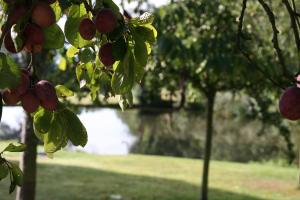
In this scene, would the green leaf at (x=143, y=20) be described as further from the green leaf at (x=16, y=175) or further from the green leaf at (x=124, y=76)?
the green leaf at (x=16, y=175)

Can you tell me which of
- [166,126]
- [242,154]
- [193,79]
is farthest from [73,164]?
[166,126]

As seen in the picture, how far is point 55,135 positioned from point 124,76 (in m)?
0.18

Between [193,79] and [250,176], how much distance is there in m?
4.44

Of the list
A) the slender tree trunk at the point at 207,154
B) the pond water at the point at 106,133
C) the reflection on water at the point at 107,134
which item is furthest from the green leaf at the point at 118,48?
the reflection on water at the point at 107,134

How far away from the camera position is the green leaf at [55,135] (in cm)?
106

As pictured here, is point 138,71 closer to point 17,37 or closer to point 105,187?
point 17,37

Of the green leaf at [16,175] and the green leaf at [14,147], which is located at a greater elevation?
the green leaf at [14,147]

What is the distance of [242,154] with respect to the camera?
19359 mm

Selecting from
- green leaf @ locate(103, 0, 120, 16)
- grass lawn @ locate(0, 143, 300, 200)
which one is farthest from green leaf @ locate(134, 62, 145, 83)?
grass lawn @ locate(0, 143, 300, 200)

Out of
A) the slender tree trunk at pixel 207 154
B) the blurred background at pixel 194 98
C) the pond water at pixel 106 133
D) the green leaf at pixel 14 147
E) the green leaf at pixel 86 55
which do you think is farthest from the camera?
the pond water at pixel 106 133

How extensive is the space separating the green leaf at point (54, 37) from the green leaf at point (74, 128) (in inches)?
4.5

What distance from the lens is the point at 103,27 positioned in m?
0.94

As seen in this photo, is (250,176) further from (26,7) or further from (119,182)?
(26,7)

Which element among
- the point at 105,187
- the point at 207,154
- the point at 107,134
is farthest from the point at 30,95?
the point at 107,134
